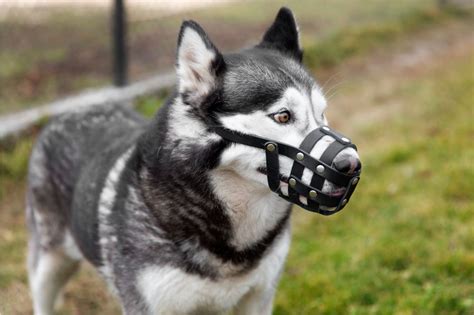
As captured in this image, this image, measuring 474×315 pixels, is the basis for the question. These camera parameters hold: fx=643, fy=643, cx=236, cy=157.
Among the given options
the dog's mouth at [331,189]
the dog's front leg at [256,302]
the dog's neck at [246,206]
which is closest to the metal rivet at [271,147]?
the dog's mouth at [331,189]

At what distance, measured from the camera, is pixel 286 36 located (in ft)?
9.38

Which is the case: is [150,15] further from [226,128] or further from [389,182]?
[226,128]

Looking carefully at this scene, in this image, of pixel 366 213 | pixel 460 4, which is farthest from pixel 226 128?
pixel 460 4

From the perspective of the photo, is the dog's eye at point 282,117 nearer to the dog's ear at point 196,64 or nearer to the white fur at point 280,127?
the white fur at point 280,127

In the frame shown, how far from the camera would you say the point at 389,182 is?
204 inches

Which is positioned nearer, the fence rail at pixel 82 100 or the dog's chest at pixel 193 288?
the dog's chest at pixel 193 288

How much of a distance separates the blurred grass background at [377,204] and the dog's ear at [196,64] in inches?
38.3

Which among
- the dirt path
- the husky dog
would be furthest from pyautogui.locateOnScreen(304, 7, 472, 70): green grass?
the husky dog

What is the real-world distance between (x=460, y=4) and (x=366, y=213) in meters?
9.55

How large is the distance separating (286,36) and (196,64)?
1.78 feet

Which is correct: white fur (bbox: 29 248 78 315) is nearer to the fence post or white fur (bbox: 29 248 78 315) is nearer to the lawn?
the lawn

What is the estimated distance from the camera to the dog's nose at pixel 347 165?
227 cm

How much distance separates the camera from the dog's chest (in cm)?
262

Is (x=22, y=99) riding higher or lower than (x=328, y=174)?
lower
